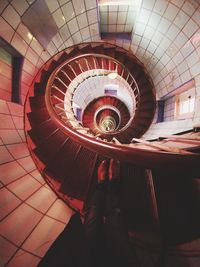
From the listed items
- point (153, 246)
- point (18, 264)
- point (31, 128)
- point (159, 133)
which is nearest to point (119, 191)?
point (153, 246)

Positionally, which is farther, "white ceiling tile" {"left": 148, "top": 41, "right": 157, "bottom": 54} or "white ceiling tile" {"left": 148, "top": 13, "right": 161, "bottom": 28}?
"white ceiling tile" {"left": 148, "top": 41, "right": 157, "bottom": 54}

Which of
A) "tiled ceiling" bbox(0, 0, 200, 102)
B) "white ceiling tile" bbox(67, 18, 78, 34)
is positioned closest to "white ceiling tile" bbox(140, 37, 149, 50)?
"tiled ceiling" bbox(0, 0, 200, 102)

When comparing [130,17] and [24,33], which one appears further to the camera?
[130,17]

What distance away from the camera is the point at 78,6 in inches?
127

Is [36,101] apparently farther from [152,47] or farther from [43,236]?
[152,47]

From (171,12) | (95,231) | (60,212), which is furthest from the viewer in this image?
(171,12)

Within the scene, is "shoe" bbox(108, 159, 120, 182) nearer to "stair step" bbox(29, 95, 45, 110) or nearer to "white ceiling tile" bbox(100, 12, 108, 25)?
"stair step" bbox(29, 95, 45, 110)

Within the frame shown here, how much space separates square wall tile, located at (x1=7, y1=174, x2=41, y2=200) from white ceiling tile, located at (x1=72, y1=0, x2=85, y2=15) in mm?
3336

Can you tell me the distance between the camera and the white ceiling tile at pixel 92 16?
3430mm

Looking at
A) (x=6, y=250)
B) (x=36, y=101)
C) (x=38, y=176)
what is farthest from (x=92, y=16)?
(x=6, y=250)

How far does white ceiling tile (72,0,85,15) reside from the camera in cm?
317

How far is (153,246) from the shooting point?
4.29ft

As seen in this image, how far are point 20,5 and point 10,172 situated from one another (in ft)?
8.27

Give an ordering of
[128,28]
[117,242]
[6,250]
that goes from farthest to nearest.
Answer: [128,28], [6,250], [117,242]
